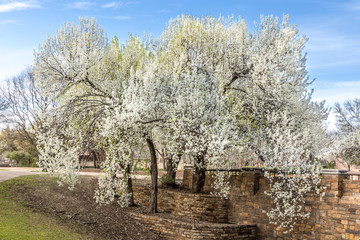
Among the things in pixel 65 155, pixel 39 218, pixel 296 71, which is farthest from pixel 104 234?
pixel 296 71

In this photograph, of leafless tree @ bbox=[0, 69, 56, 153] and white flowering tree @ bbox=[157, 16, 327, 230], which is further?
leafless tree @ bbox=[0, 69, 56, 153]

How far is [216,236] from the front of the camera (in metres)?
13.4

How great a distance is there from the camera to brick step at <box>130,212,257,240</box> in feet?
43.9

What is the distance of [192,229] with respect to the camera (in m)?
13.4

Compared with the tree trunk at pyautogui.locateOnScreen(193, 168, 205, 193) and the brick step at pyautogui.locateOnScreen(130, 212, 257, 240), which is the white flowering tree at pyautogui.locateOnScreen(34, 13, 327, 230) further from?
the brick step at pyautogui.locateOnScreen(130, 212, 257, 240)

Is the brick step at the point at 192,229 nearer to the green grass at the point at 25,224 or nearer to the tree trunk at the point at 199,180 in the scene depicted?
the tree trunk at the point at 199,180

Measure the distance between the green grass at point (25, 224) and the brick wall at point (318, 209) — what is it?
713 centimetres

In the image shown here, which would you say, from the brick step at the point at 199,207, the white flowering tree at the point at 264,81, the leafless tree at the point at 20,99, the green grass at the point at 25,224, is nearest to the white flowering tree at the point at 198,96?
the white flowering tree at the point at 264,81

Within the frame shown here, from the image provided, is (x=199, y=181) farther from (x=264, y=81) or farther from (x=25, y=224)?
(x=25, y=224)

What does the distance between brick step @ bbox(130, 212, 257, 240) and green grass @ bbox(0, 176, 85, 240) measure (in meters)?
3.31

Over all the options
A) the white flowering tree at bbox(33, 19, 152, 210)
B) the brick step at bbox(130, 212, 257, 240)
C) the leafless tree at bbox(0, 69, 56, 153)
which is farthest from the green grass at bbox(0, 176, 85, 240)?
the leafless tree at bbox(0, 69, 56, 153)

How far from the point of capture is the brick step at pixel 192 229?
1338 cm

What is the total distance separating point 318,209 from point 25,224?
10.6 metres

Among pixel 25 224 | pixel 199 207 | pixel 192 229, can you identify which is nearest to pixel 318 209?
pixel 192 229
